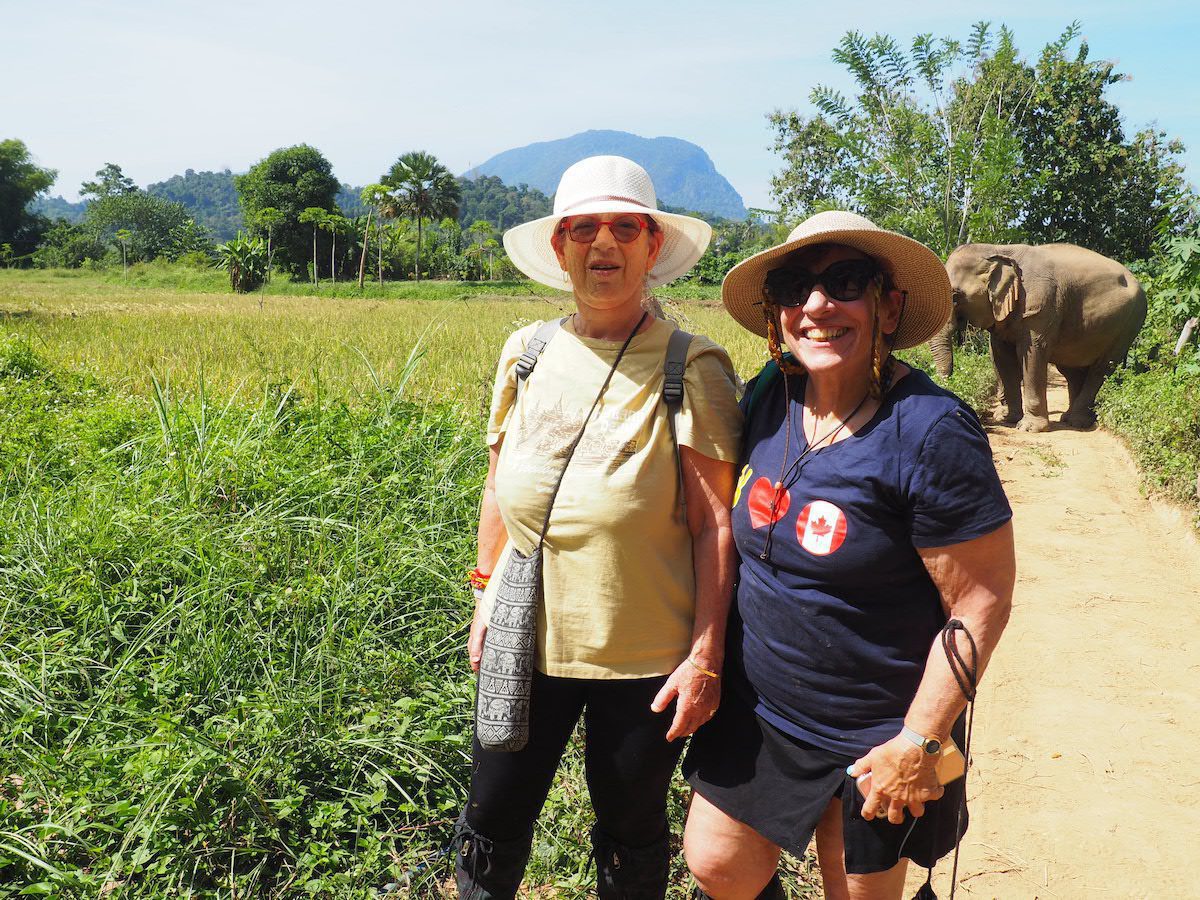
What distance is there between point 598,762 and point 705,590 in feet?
1.50

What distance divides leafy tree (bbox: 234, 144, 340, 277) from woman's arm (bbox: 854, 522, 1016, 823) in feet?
158

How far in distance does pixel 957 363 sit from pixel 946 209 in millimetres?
2148

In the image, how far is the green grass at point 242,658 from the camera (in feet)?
7.82

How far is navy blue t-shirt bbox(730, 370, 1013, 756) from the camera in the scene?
157cm

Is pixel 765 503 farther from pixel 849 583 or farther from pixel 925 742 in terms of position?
pixel 925 742

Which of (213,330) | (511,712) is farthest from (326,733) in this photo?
(213,330)

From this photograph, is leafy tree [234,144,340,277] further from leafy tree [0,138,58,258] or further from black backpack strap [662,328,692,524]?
black backpack strap [662,328,692,524]

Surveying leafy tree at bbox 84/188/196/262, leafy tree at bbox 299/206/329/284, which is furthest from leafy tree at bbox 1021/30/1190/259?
leafy tree at bbox 84/188/196/262

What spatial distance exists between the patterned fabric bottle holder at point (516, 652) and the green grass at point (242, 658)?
842 millimetres

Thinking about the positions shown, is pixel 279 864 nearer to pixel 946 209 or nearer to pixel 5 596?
pixel 5 596

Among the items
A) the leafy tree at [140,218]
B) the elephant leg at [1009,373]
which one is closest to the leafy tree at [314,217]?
the leafy tree at [140,218]

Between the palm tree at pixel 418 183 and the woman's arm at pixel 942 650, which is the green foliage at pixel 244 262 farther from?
the woman's arm at pixel 942 650

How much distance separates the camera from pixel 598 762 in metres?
1.95

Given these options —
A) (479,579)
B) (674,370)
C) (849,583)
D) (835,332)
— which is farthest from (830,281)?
(479,579)
